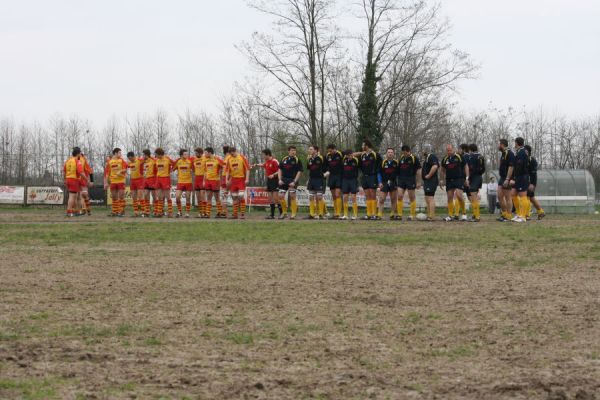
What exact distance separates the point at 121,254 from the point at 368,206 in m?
13.1

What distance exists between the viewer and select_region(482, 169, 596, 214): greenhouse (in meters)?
37.5

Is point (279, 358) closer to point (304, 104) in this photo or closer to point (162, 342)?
point (162, 342)

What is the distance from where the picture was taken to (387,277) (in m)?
10.3

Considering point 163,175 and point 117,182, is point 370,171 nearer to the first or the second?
point 163,175

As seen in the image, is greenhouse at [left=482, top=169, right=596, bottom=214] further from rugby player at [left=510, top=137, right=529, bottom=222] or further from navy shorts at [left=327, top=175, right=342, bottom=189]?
rugby player at [left=510, top=137, right=529, bottom=222]

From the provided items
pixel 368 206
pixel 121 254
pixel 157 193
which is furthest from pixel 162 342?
pixel 157 193

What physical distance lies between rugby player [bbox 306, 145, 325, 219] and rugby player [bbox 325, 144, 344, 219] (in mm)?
224

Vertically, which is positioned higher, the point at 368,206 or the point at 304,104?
the point at 304,104

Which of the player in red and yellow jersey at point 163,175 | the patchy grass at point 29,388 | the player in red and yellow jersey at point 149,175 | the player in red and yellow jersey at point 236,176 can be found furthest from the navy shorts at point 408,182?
the patchy grass at point 29,388

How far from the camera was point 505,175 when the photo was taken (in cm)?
2345

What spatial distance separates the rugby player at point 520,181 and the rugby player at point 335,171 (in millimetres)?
5065

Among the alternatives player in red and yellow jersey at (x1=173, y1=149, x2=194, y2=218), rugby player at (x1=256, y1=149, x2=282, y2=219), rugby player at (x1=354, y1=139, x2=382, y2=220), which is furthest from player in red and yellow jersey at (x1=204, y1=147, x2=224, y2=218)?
rugby player at (x1=354, y1=139, x2=382, y2=220)

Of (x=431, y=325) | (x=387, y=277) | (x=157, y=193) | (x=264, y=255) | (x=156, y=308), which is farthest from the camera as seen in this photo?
(x=157, y=193)

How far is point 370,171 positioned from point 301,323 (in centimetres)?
1802
